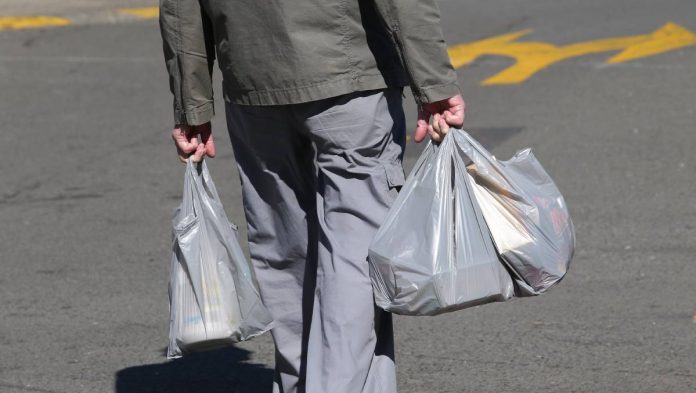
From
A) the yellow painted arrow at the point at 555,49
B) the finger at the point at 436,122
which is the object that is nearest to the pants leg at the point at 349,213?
the finger at the point at 436,122

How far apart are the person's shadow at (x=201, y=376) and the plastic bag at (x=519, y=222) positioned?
1.25 m

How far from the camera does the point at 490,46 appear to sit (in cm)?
1148

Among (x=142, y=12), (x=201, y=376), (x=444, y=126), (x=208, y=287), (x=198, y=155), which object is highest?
(x=444, y=126)

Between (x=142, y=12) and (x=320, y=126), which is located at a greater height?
(x=320, y=126)

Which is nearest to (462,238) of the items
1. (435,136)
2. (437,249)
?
(437,249)

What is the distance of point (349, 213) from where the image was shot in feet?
11.1

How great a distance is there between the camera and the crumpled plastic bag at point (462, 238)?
10.6 feet

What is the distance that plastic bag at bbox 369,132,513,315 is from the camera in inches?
127

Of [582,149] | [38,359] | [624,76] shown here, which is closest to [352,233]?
[38,359]

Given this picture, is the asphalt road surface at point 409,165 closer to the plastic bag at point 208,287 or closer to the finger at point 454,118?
the plastic bag at point 208,287

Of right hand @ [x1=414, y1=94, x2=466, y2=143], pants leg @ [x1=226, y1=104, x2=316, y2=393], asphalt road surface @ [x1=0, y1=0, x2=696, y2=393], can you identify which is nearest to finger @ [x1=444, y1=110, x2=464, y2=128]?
right hand @ [x1=414, y1=94, x2=466, y2=143]

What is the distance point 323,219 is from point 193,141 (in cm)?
48

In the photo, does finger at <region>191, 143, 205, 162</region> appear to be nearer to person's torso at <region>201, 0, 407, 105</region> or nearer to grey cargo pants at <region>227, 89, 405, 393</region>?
grey cargo pants at <region>227, 89, 405, 393</region>

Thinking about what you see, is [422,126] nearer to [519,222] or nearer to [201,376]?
[519,222]
